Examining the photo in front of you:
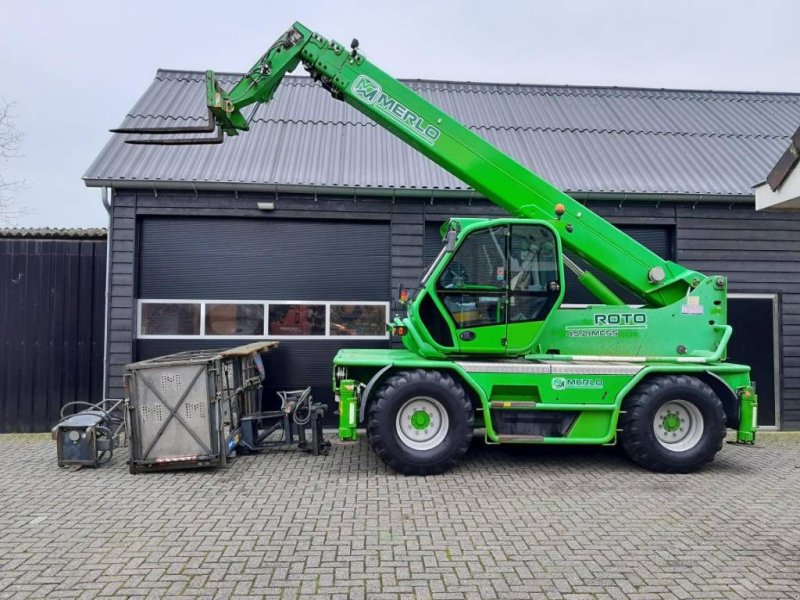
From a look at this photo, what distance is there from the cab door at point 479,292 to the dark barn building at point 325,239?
8.54ft

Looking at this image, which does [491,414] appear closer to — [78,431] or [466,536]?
[466,536]

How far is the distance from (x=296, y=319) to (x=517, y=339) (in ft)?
13.1

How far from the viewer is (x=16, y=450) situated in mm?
7676

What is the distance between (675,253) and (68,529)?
9381mm

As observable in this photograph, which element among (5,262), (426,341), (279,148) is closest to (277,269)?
(279,148)

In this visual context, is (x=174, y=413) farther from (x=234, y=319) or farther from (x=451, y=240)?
(x=451, y=240)

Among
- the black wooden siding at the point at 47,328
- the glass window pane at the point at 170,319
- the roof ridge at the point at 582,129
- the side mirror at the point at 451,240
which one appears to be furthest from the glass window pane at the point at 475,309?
the black wooden siding at the point at 47,328

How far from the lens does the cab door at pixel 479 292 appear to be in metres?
6.56

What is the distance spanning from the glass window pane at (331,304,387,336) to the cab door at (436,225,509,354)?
2.81m

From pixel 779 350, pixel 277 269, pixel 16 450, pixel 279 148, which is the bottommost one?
pixel 16 450

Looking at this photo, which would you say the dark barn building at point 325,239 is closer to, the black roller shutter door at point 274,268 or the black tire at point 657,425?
the black roller shutter door at point 274,268

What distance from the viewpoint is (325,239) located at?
9219 mm

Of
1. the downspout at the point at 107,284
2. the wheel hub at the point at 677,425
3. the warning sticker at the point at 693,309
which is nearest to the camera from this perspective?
the wheel hub at the point at 677,425

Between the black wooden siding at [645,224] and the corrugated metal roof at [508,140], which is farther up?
the corrugated metal roof at [508,140]
